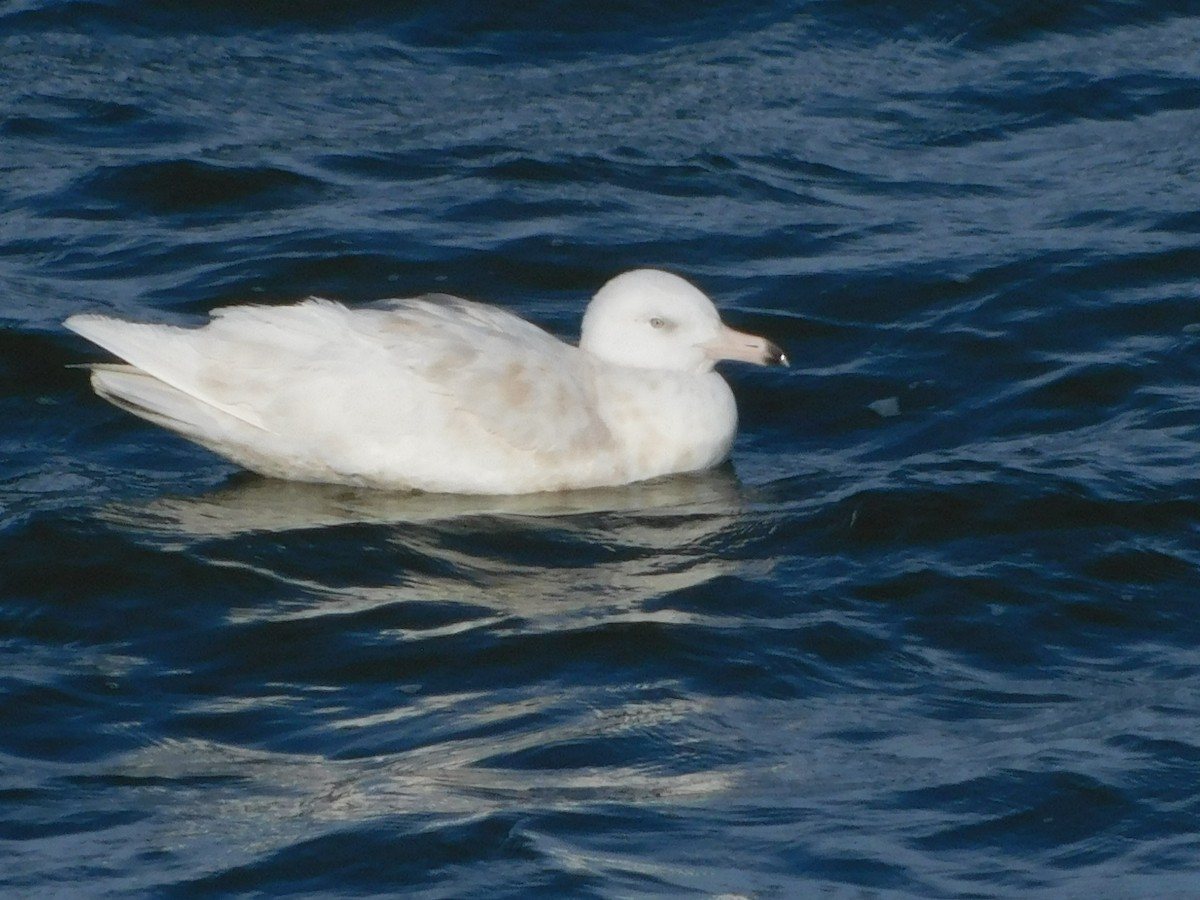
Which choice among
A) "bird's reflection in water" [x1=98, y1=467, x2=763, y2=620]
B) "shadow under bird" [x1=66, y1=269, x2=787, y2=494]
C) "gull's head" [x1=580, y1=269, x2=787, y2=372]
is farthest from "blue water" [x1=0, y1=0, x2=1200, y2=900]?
"gull's head" [x1=580, y1=269, x2=787, y2=372]

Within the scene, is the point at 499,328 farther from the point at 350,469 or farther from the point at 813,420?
the point at 813,420

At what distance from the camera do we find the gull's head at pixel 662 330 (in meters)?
9.22

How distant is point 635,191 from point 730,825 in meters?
6.77

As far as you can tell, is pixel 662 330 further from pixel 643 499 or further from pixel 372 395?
pixel 372 395

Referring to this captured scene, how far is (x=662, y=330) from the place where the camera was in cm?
926

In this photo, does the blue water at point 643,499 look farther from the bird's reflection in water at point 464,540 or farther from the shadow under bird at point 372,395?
the shadow under bird at point 372,395

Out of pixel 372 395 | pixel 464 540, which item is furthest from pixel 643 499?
pixel 372 395

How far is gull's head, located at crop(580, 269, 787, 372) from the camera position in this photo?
9.22 metres

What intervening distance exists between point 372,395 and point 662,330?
50.8 inches

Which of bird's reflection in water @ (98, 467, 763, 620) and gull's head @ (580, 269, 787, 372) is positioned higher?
gull's head @ (580, 269, 787, 372)

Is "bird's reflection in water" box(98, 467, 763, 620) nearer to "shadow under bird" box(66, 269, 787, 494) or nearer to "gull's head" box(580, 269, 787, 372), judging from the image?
"shadow under bird" box(66, 269, 787, 494)

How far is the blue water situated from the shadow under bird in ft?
0.48

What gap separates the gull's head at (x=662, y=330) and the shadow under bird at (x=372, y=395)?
0.35 metres

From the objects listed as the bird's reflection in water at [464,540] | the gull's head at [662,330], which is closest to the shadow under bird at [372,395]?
the bird's reflection in water at [464,540]
